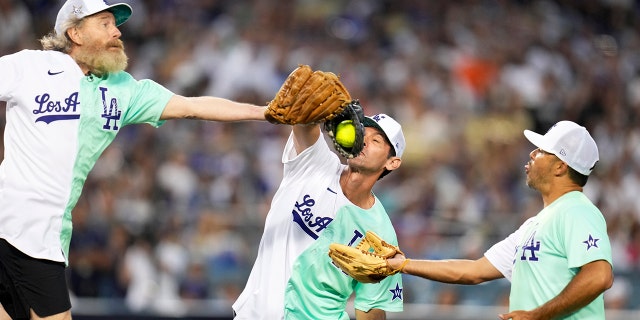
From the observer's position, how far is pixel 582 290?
5.84 metres

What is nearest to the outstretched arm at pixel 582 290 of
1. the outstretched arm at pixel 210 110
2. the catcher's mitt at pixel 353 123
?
the catcher's mitt at pixel 353 123

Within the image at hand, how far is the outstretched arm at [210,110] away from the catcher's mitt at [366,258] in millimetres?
855

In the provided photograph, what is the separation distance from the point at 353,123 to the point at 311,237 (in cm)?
85

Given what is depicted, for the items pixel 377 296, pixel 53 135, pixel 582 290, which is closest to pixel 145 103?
pixel 53 135

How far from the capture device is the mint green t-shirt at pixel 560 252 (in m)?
5.93

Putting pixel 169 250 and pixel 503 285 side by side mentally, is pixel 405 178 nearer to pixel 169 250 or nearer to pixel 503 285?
pixel 503 285

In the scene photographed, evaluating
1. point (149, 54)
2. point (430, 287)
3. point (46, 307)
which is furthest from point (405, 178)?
point (46, 307)

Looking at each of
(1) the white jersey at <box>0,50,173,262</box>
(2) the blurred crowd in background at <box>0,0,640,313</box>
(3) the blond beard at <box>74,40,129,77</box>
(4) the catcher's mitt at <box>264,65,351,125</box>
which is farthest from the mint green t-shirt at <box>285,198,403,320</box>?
(2) the blurred crowd in background at <box>0,0,640,313</box>

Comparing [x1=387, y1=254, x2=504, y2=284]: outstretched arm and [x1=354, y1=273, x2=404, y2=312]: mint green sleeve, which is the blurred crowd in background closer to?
[x1=354, y1=273, x2=404, y2=312]: mint green sleeve

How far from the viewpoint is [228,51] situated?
13680 millimetres

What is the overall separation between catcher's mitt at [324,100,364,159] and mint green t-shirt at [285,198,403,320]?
1.70ft

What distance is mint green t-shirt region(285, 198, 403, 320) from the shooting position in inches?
259

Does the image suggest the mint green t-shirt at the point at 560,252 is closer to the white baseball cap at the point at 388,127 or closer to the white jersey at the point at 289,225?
the white baseball cap at the point at 388,127

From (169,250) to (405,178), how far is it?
292 centimetres
